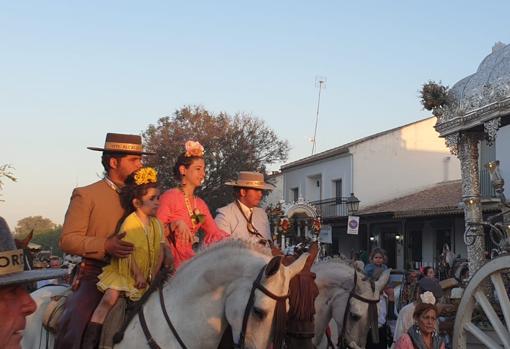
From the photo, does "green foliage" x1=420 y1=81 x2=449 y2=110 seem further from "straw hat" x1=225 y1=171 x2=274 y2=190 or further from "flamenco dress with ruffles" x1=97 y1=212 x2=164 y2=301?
"flamenco dress with ruffles" x1=97 y1=212 x2=164 y2=301

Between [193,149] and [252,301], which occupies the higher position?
[193,149]

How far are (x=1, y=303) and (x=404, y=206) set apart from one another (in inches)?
1215

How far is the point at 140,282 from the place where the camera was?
4988 millimetres

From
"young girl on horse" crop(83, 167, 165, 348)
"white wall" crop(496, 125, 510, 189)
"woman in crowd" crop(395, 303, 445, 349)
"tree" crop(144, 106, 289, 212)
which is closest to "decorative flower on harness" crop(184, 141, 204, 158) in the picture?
"young girl on horse" crop(83, 167, 165, 348)

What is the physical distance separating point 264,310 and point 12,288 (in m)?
1.88

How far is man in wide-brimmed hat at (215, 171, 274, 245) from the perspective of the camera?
6.91 m

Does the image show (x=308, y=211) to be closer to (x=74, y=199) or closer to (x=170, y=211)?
(x=170, y=211)

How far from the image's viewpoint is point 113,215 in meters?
5.29

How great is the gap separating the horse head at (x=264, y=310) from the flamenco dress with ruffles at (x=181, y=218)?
5.37 ft

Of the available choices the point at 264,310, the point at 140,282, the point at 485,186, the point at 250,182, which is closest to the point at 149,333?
the point at 140,282

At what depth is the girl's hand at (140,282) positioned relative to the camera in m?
4.98

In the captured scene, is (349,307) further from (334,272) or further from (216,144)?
(216,144)

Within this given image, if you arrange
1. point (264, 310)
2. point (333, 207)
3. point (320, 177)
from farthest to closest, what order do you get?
point (320, 177) < point (333, 207) < point (264, 310)

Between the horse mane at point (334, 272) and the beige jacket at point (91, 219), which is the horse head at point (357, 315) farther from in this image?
the beige jacket at point (91, 219)
